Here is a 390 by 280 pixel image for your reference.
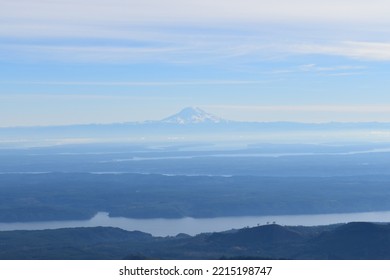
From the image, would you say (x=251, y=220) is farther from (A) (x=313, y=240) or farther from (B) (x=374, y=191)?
(A) (x=313, y=240)

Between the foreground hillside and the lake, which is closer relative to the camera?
the foreground hillside

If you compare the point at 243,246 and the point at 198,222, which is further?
the point at 198,222

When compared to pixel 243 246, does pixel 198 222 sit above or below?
above

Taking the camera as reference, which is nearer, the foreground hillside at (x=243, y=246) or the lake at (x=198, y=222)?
the foreground hillside at (x=243, y=246)

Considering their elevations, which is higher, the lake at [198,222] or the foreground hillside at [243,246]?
the lake at [198,222]
